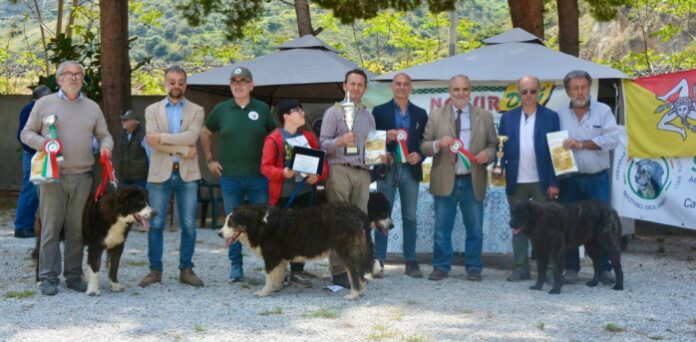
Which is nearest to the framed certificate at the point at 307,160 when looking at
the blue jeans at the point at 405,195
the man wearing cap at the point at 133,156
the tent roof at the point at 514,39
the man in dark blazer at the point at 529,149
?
the blue jeans at the point at 405,195

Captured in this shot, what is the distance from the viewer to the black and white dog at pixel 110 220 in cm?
703

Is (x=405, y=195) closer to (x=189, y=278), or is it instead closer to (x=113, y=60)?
(x=189, y=278)

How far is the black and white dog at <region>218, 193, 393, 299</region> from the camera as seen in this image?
7.05 m

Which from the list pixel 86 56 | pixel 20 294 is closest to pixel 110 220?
pixel 20 294

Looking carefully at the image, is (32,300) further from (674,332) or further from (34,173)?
(674,332)

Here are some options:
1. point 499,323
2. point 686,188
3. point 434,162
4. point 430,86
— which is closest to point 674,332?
point 499,323

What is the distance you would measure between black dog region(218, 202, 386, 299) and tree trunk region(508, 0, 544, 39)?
6962 millimetres

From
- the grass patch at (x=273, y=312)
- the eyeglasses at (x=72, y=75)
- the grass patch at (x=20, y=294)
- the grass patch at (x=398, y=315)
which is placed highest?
the eyeglasses at (x=72, y=75)

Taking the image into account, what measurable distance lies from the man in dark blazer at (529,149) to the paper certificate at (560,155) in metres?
0.10

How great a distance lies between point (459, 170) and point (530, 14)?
5745mm

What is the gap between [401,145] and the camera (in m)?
8.00

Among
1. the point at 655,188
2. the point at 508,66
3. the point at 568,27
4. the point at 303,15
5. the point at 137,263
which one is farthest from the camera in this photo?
the point at 303,15

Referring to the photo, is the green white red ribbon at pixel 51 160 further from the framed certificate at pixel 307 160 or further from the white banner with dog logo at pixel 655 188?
the white banner with dog logo at pixel 655 188

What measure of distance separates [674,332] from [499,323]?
1.18 m
